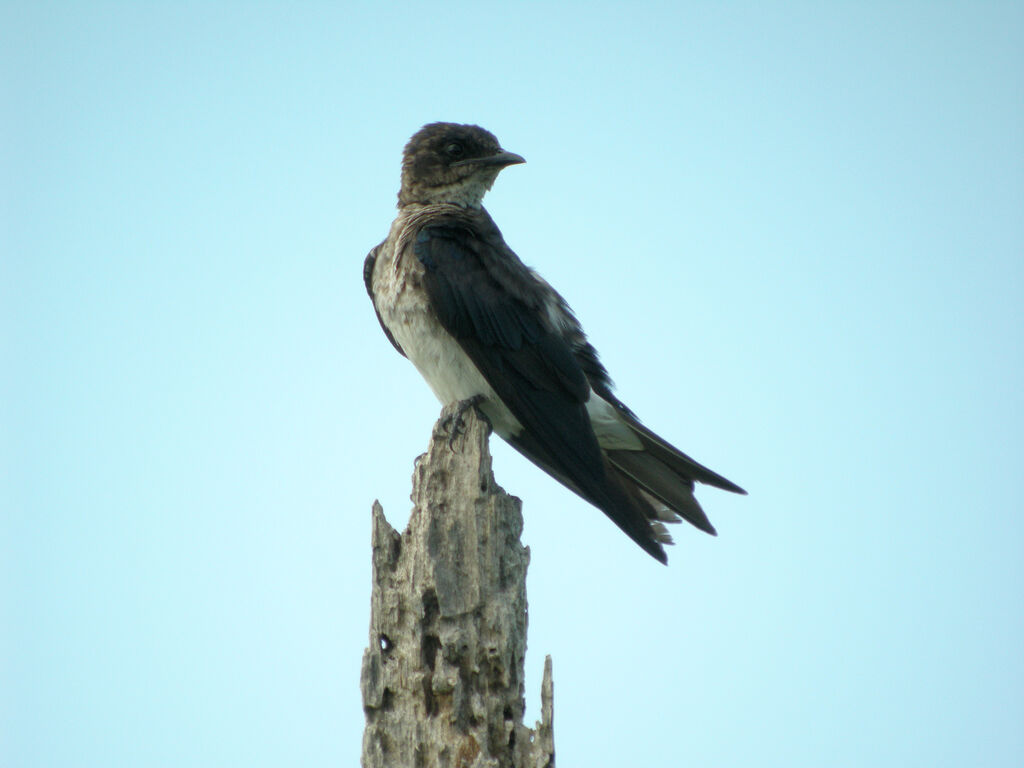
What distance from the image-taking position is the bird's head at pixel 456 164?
7.66 metres

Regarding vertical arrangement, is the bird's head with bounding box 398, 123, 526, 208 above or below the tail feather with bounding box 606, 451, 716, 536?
above

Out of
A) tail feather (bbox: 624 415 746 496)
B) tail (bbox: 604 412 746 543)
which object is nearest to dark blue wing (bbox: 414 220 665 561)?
tail (bbox: 604 412 746 543)

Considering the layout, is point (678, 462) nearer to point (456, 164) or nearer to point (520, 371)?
point (520, 371)

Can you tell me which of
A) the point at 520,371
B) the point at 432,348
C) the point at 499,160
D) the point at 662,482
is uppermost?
the point at 499,160

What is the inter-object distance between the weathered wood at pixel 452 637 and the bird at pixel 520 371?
1392 mm

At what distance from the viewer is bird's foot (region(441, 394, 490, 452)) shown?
6.02 meters

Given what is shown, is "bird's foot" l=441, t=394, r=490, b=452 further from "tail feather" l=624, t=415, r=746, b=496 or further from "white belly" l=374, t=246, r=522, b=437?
"tail feather" l=624, t=415, r=746, b=496

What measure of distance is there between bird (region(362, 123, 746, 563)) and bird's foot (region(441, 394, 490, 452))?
0.02 meters

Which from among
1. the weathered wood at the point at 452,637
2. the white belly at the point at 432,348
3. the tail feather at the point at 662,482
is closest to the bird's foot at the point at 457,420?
the white belly at the point at 432,348

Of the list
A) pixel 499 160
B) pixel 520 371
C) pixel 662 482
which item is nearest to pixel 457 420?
pixel 520 371

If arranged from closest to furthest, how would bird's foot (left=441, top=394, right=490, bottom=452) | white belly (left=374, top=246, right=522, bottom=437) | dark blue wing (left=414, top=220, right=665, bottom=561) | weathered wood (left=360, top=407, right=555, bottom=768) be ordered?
weathered wood (left=360, top=407, right=555, bottom=768)
bird's foot (left=441, top=394, right=490, bottom=452)
dark blue wing (left=414, top=220, right=665, bottom=561)
white belly (left=374, top=246, right=522, bottom=437)

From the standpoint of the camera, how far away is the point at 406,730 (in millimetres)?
4746

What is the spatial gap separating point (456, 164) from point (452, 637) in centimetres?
384

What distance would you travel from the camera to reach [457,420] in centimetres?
621
